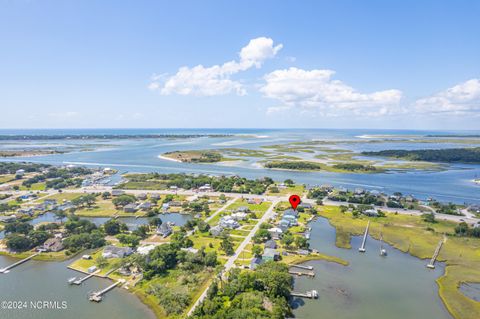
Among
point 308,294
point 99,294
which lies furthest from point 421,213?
point 99,294

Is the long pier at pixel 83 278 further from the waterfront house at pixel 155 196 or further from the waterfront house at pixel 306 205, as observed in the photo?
the waterfront house at pixel 306 205

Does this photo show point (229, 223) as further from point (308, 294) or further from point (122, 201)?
point (122, 201)

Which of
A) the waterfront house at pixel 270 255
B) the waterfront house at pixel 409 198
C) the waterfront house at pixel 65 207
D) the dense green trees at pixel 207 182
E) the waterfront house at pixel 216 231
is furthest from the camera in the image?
the dense green trees at pixel 207 182

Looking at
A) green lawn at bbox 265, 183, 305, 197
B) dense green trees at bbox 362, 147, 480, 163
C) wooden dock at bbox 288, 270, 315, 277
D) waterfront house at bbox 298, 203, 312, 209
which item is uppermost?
dense green trees at bbox 362, 147, 480, 163

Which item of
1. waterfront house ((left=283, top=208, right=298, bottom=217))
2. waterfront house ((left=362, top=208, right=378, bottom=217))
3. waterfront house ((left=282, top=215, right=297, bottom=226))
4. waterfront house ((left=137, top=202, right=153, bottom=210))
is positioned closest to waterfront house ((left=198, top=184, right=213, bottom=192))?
waterfront house ((left=137, top=202, right=153, bottom=210))

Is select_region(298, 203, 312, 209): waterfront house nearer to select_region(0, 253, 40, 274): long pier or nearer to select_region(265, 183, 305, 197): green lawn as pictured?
select_region(265, 183, 305, 197): green lawn

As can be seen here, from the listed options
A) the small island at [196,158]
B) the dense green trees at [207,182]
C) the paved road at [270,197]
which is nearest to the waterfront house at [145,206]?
the paved road at [270,197]
